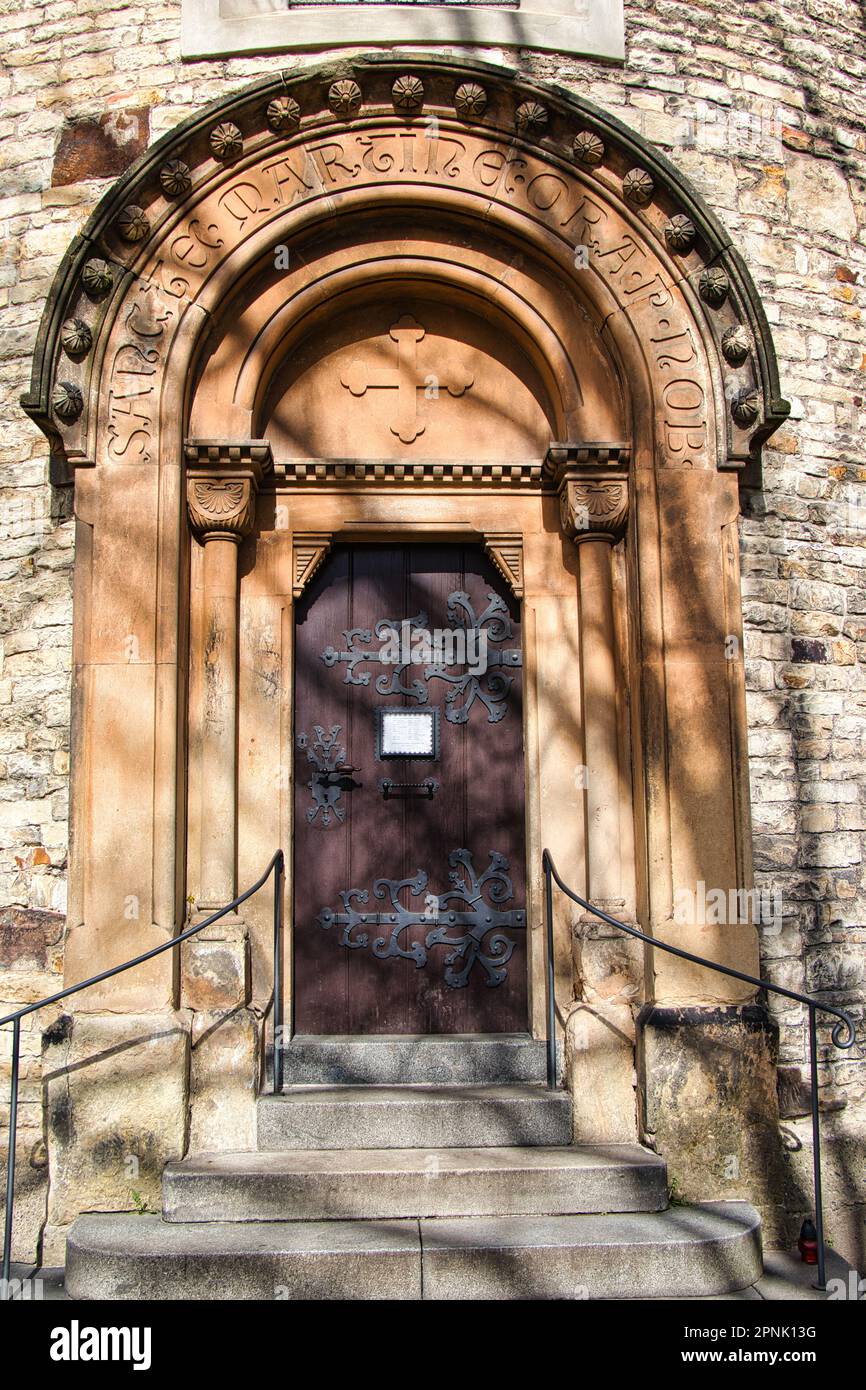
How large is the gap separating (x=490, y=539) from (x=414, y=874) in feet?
5.60

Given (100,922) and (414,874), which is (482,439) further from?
(100,922)

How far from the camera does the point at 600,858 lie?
5.19 metres

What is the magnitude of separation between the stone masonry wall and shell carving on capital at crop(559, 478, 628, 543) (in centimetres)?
66

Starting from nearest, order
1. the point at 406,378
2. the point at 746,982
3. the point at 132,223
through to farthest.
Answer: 1. the point at 746,982
2. the point at 132,223
3. the point at 406,378

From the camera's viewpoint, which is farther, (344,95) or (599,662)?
(599,662)

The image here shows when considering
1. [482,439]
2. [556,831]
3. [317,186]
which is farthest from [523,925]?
[317,186]

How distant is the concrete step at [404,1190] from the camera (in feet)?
14.2

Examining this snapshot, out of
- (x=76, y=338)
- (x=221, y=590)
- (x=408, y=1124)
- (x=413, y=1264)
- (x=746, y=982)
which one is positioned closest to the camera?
(x=413, y=1264)

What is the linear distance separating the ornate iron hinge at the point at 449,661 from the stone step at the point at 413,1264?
2419 mm

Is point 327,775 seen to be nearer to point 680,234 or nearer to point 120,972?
point 120,972

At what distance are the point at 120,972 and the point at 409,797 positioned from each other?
1.59 m

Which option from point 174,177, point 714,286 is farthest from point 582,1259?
point 174,177

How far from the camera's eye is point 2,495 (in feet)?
17.7

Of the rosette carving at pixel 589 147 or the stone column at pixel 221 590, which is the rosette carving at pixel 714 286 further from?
the stone column at pixel 221 590
